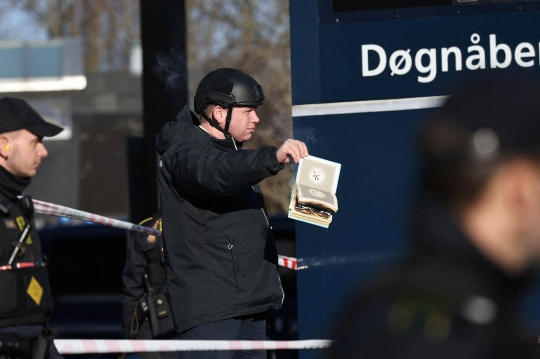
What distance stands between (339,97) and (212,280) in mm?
1646

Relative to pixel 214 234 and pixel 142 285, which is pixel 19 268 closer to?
pixel 214 234

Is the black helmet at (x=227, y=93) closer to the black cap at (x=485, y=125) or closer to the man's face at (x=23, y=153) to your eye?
the man's face at (x=23, y=153)

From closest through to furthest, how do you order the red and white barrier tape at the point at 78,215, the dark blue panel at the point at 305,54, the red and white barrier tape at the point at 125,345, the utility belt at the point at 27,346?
the utility belt at the point at 27,346
the red and white barrier tape at the point at 125,345
the dark blue panel at the point at 305,54
the red and white barrier tape at the point at 78,215

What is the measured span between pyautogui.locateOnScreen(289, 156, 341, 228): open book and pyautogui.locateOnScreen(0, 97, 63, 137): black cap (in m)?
1.09

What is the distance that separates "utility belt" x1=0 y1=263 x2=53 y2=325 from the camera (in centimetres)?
374

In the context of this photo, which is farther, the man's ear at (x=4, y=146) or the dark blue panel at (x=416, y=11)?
the dark blue panel at (x=416, y=11)

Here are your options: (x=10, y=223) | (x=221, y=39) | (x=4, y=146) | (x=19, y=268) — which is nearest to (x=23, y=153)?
(x=4, y=146)

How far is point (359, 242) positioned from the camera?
17.3 feet

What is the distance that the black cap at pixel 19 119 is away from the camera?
13.2 ft

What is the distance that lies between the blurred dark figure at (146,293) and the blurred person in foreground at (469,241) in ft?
16.1

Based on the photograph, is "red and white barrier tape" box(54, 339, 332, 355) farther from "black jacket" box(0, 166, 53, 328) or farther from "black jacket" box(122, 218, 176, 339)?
"black jacket" box(122, 218, 176, 339)

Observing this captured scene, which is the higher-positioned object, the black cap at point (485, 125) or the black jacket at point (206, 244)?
the black cap at point (485, 125)

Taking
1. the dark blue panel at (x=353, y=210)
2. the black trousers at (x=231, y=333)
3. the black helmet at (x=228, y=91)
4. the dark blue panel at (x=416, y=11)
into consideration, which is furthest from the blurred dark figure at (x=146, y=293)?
the black helmet at (x=228, y=91)

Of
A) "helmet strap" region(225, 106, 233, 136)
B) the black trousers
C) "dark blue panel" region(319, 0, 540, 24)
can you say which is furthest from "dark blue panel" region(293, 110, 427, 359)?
"helmet strap" region(225, 106, 233, 136)
